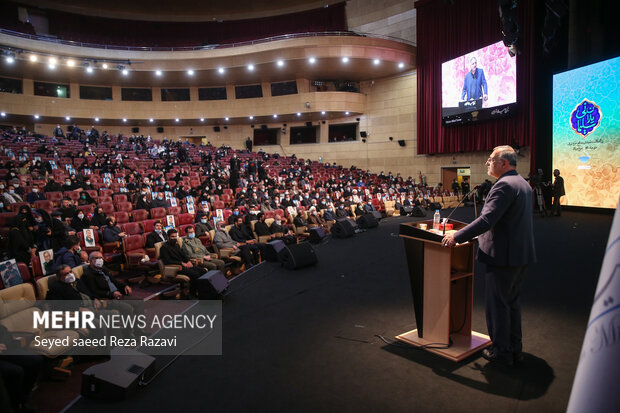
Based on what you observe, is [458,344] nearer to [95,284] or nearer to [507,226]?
[507,226]

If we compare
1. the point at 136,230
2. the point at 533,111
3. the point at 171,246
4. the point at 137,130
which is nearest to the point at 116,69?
the point at 137,130

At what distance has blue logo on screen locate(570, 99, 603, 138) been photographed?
9.72 metres

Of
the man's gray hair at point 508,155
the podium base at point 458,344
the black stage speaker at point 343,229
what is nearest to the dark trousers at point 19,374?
the podium base at point 458,344

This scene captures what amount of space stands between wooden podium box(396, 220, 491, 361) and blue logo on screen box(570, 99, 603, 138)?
9.63m

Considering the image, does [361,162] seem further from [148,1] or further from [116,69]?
[148,1]

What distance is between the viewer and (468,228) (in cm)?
245

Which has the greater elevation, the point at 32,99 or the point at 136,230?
the point at 32,99

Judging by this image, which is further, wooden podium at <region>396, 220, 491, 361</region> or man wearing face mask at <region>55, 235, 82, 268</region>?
man wearing face mask at <region>55, 235, 82, 268</region>

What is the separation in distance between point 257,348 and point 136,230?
487 cm

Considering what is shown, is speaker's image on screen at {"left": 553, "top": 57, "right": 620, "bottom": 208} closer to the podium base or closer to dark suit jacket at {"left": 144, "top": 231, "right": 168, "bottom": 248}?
the podium base

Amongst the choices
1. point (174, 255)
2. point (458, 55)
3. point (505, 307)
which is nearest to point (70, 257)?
point (174, 255)

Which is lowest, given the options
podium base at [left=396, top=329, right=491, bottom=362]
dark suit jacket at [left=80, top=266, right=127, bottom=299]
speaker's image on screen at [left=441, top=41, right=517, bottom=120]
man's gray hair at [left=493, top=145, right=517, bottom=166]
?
podium base at [left=396, top=329, right=491, bottom=362]

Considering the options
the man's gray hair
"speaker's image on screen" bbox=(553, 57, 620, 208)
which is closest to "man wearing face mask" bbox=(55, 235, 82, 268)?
the man's gray hair

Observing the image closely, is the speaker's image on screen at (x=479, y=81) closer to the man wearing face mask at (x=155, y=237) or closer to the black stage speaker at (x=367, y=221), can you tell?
the black stage speaker at (x=367, y=221)
